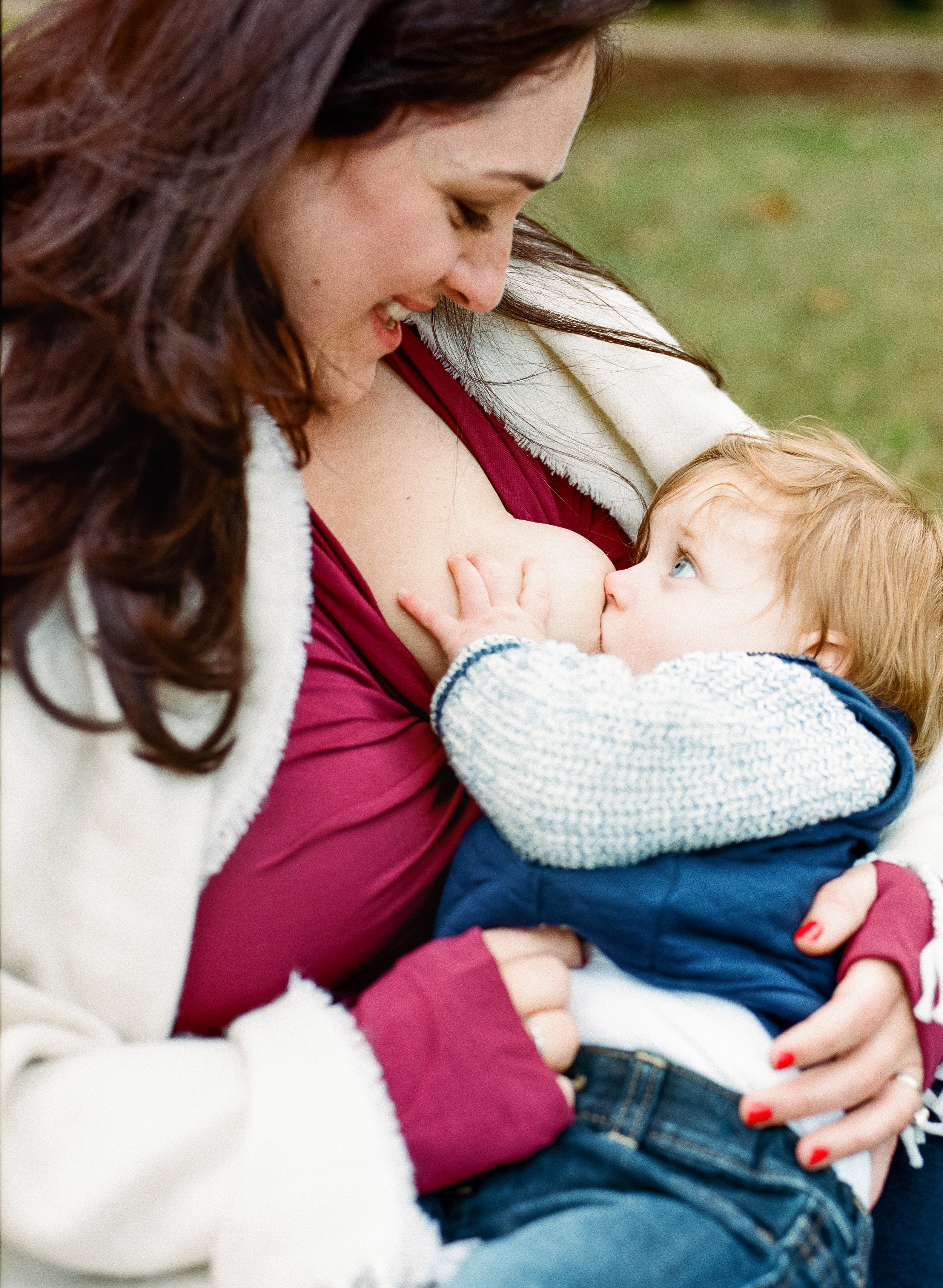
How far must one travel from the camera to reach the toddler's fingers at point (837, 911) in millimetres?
1456

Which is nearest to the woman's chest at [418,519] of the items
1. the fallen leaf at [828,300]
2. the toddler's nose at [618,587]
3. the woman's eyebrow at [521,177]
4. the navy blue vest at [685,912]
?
the toddler's nose at [618,587]

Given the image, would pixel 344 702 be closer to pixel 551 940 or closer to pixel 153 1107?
pixel 551 940

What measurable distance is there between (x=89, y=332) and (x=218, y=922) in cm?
62

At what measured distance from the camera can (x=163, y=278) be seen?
1233mm

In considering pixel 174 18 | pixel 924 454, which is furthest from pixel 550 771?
pixel 924 454

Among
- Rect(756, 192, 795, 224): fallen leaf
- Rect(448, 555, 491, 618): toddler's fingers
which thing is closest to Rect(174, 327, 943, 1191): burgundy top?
Rect(448, 555, 491, 618): toddler's fingers

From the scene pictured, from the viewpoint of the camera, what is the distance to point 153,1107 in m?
1.21

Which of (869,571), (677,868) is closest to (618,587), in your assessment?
(869,571)

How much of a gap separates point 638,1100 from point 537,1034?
5.2 inches

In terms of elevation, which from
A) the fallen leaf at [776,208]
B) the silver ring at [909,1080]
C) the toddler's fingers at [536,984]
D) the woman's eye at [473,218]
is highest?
the woman's eye at [473,218]

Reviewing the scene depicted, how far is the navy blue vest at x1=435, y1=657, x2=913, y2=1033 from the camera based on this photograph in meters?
1.44

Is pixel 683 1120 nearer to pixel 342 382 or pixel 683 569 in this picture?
pixel 683 569

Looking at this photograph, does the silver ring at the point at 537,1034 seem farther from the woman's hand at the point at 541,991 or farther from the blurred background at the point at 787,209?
the blurred background at the point at 787,209

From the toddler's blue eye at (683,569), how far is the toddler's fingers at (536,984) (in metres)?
0.64
